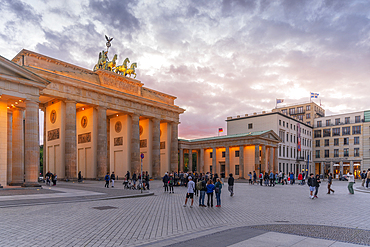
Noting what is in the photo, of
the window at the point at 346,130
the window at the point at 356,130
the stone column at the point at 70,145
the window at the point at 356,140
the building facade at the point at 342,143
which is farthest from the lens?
the window at the point at 346,130

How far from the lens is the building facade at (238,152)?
182 feet

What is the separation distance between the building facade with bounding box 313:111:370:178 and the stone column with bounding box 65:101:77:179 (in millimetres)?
70835

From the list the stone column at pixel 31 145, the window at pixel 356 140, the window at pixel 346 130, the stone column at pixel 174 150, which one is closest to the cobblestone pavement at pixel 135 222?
the stone column at pixel 31 145

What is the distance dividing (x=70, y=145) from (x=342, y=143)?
80.2 meters

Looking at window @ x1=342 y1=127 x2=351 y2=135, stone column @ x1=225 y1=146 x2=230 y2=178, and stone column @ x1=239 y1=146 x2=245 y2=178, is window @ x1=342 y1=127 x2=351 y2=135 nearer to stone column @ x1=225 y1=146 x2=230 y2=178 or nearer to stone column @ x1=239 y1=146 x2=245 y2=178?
stone column @ x1=239 y1=146 x2=245 y2=178

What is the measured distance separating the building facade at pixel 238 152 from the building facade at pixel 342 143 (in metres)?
33.0

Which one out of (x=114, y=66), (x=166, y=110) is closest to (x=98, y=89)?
(x=114, y=66)

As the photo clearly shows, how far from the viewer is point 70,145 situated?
37.8 metres

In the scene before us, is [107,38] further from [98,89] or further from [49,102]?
[49,102]

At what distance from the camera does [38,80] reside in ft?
79.0

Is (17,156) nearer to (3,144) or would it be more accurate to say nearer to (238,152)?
(3,144)

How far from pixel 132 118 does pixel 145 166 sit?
1004 centimetres

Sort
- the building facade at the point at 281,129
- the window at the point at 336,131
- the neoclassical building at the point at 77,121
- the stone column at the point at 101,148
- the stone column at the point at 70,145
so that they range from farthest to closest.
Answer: the window at the point at 336,131 < the building facade at the point at 281,129 < the stone column at the point at 101,148 < the stone column at the point at 70,145 < the neoclassical building at the point at 77,121

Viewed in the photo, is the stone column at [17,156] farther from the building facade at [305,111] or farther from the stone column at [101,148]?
the building facade at [305,111]
